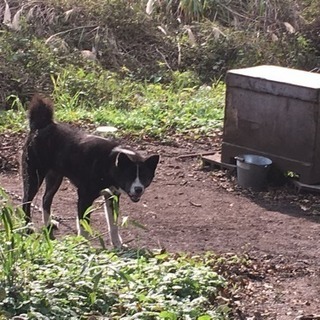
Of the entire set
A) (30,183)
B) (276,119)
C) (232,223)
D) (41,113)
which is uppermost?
(41,113)

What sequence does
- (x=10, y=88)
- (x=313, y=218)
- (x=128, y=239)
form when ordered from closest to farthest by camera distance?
(x=128, y=239), (x=313, y=218), (x=10, y=88)

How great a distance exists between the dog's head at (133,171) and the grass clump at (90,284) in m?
1.21

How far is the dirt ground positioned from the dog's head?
0.41 meters

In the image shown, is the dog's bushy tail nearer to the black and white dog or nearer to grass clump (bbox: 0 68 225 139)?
the black and white dog

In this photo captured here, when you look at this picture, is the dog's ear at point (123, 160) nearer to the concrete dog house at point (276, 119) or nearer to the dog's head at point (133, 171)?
the dog's head at point (133, 171)

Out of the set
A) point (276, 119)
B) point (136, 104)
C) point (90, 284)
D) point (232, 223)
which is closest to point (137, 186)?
point (232, 223)

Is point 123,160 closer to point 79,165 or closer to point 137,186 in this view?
point 137,186

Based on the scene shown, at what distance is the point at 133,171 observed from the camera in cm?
795

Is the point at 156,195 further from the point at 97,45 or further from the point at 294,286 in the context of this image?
the point at 97,45

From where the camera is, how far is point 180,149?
11766 millimetres

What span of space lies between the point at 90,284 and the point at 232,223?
3335mm

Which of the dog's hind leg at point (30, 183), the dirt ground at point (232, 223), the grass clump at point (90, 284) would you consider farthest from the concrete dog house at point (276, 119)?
the grass clump at point (90, 284)

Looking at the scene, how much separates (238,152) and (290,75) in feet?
3.19

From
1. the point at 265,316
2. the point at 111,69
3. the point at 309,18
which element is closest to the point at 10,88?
the point at 111,69
